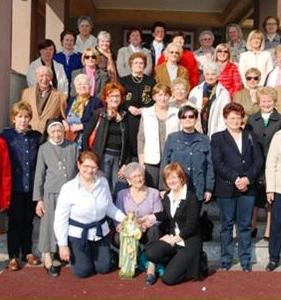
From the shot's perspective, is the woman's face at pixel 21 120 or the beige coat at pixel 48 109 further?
the beige coat at pixel 48 109

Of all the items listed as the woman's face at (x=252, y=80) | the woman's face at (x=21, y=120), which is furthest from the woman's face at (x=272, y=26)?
the woman's face at (x=21, y=120)

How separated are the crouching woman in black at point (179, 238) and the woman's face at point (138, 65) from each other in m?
1.60

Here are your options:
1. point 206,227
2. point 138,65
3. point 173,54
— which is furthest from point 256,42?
point 206,227

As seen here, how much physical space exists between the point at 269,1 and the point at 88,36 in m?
5.58

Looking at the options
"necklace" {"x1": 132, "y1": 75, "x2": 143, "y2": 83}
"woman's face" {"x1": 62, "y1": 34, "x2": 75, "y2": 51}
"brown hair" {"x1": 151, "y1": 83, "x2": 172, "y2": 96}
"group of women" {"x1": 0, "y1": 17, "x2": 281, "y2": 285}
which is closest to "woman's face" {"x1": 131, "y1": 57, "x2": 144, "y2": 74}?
"necklace" {"x1": 132, "y1": 75, "x2": 143, "y2": 83}

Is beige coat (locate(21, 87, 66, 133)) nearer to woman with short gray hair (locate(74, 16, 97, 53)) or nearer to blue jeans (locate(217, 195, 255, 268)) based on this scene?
blue jeans (locate(217, 195, 255, 268))

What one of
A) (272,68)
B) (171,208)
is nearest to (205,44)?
(272,68)

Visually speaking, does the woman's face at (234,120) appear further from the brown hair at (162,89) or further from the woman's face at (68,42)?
the woman's face at (68,42)

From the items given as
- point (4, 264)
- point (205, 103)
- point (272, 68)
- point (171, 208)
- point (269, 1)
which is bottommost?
point (4, 264)

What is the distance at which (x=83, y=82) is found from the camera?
7.31 m

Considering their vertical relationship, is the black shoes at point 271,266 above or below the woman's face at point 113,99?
below

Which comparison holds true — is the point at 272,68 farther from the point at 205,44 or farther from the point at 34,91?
the point at 34,91

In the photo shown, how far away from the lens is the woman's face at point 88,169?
6.46 metres

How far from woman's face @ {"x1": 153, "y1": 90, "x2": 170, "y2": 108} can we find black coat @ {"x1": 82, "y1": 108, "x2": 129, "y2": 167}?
15.4 inches
